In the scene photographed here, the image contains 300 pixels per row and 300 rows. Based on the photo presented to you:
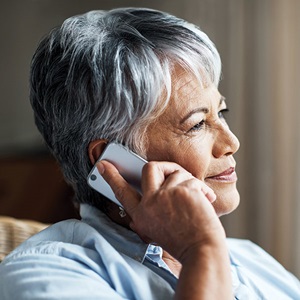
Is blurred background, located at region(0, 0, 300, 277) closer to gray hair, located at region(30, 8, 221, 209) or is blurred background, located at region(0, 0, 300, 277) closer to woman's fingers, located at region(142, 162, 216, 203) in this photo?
gray hair, located at region(30, 8, 221, 209)

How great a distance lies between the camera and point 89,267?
1.21 meters

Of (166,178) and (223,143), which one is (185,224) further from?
(223,143)

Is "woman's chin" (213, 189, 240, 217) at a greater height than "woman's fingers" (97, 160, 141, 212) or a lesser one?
lesser

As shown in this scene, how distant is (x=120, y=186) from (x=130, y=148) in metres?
0.11

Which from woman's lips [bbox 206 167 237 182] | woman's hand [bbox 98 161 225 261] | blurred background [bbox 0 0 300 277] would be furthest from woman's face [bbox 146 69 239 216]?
blurred background [bbox 0 0 300 277]

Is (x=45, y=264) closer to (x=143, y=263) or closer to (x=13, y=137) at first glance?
(x=143, y=263)

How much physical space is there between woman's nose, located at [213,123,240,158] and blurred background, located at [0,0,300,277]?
1.34m

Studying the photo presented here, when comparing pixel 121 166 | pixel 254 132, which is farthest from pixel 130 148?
pixel 254 132

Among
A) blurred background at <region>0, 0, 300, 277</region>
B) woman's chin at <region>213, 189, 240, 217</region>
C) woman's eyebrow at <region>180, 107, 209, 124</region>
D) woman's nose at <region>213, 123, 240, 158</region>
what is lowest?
blurred background at <region>0, 0, 300, 277</region>

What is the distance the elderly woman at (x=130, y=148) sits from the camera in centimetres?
115

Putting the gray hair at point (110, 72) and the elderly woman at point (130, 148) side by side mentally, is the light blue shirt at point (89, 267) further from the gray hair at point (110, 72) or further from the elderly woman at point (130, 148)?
the gray hair at point (110, 72)

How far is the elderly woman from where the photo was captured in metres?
1.15

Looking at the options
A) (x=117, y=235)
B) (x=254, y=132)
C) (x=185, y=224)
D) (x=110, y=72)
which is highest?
(x=110, y=72)

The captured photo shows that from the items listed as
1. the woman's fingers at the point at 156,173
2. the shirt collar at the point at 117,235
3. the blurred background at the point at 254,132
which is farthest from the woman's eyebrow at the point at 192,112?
the blurred background at the point at 254,132
